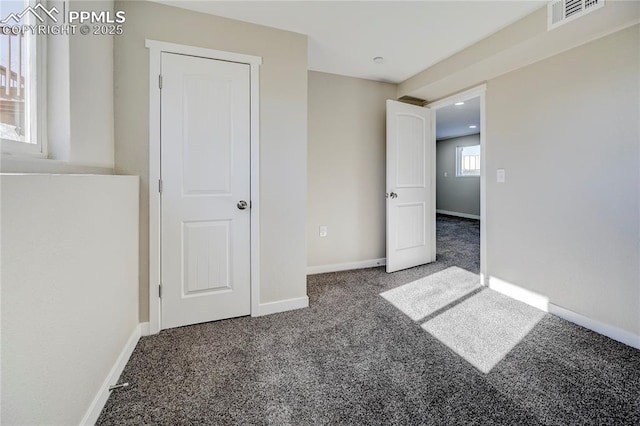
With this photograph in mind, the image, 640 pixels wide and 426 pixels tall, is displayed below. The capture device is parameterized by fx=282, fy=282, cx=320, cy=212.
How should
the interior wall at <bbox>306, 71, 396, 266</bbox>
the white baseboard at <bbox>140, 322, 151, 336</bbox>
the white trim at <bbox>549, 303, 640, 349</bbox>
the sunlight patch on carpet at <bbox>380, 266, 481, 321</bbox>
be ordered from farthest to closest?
the interior wall at <bbox>306, 71, 396, 266</bbox>
the sunlight patch on carpet at <bbox>380, 266, 481, 321</bbox>
the white baseboard at <bbox>140, 322, 151, 336</bbox>
the white trim at <bbox>549, 303, 640, 349</bbox>

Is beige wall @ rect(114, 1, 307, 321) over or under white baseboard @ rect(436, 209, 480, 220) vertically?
over

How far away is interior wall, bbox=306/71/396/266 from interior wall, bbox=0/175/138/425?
2.13 m

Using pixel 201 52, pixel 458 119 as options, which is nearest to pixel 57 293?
pixel 201 52

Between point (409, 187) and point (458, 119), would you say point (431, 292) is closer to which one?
point (409, 187)

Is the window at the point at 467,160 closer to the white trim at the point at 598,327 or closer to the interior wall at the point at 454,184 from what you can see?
the interior wall at the point at 454,184

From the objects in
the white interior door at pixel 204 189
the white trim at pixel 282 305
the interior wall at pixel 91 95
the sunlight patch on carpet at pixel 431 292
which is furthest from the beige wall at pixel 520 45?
the interior wall at pixel 91 95

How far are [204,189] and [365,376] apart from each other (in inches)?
66.5

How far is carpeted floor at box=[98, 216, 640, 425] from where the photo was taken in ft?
4.36

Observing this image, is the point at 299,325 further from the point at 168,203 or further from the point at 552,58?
the point at 552,58

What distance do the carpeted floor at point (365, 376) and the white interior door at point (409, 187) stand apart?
128cm

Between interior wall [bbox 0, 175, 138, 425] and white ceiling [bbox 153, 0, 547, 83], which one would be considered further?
white ceiling [bbox 153, 0, 547, 83]

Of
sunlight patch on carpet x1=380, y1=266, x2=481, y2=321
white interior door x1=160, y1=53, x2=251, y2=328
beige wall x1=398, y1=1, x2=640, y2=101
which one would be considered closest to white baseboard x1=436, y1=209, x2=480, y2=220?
sunlight patch on carpet x1=380, y1=266, x2=481, y2=321

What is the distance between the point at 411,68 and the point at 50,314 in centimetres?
352

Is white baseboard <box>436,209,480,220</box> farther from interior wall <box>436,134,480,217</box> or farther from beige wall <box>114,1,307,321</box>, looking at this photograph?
beige wall <box>114,1,307,321</box>
